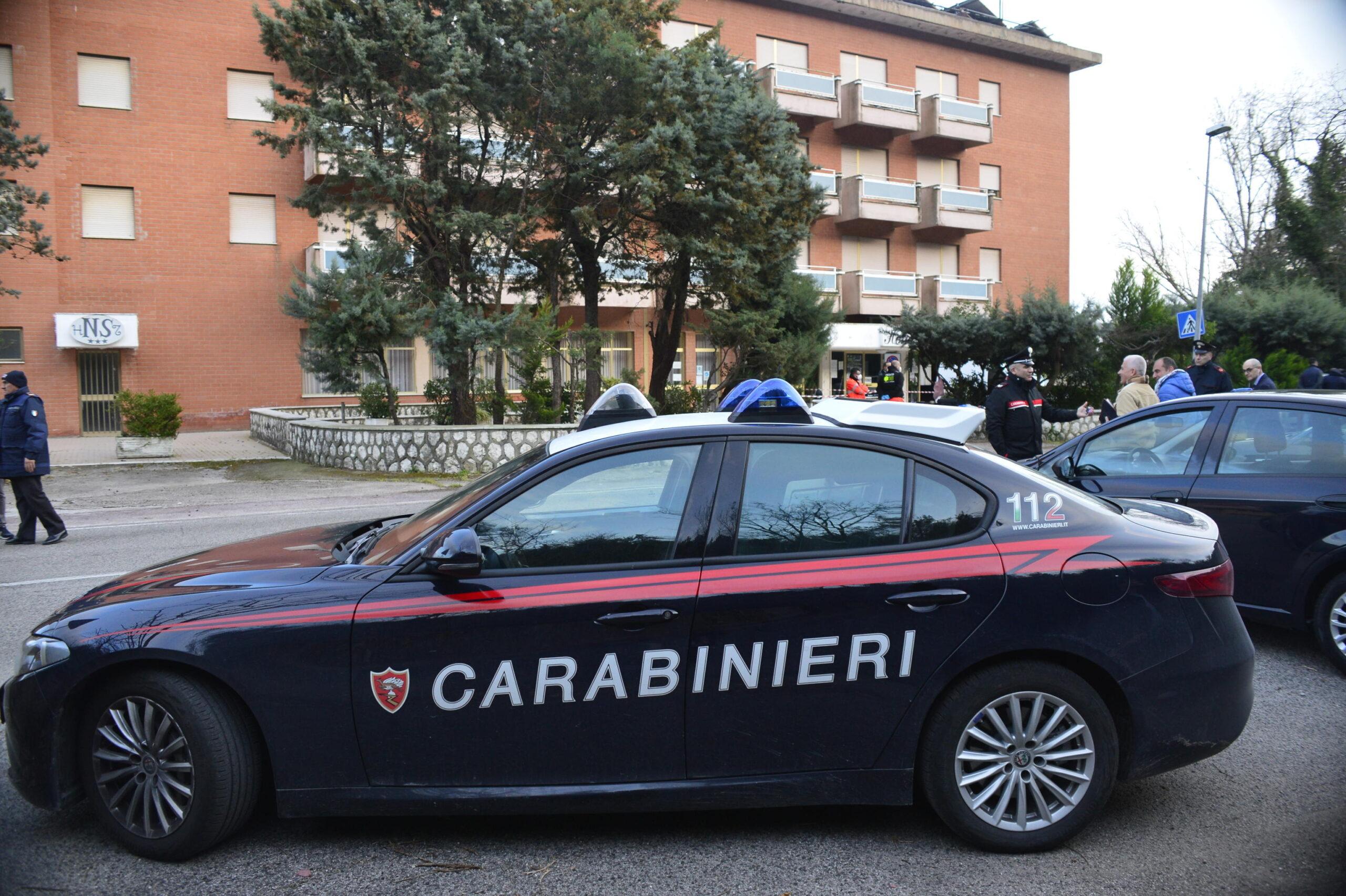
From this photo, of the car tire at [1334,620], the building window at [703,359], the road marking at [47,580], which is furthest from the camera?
the building window at [703,359]

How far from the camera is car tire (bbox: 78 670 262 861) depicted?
10.5ft

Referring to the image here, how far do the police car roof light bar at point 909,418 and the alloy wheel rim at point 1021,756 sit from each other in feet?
3.13

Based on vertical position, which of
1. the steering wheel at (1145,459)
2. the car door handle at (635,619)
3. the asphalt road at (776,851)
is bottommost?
the asphalt road at (776,851)

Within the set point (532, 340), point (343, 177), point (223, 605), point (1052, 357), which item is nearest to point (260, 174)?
point (343, 177)

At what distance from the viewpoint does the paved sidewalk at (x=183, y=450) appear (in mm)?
20000

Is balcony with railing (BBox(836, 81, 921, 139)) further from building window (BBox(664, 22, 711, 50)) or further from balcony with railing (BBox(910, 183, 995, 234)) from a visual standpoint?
building window (BBox(664, 22, 711, 50))

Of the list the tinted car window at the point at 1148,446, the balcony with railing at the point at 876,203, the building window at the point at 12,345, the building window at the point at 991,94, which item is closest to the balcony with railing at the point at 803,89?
the balcony with railing at the point at 876,203

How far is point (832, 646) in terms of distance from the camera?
325 centimetres

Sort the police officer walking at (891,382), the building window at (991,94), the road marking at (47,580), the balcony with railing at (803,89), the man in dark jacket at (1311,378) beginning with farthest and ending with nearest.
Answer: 1. the building window at (991,94)
2. the balcony with railing at (803,89)
3. the police officer walking at (891,382)
4. the man in dark jacket at (1311,378)
5. the road marking at (47,580)

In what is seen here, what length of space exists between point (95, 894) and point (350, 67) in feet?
56.1

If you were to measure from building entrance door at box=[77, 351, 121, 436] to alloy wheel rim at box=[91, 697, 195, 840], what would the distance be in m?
27.4

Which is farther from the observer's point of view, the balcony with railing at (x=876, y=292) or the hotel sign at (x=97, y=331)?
the balcony with railing at (x=876, y=292)

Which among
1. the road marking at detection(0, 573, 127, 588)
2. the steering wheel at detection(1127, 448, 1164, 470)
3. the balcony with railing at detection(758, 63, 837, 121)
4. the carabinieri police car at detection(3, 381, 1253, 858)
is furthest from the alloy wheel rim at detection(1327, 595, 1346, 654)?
the balcony with railing at detection(758, 63, 837, 121)

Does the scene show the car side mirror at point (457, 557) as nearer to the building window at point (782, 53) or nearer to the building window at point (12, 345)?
the building window at point (12, 345)
